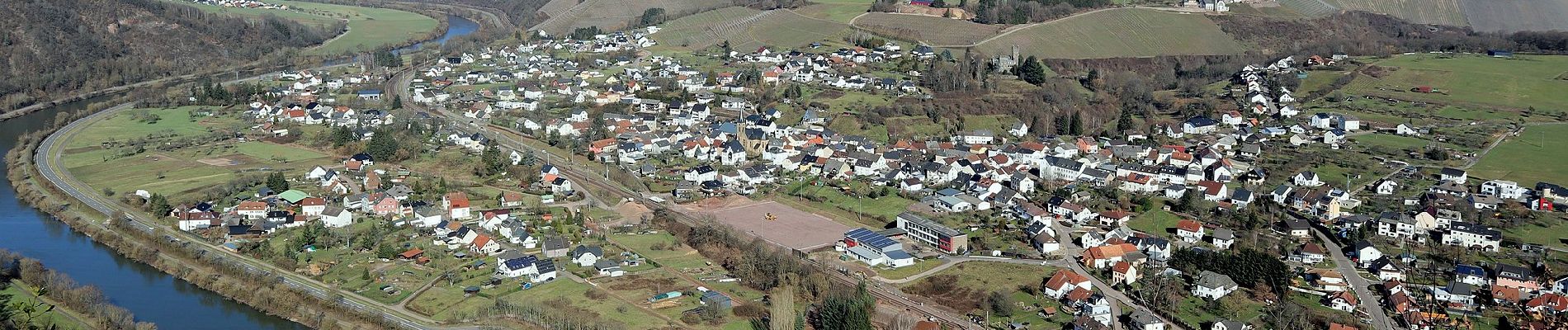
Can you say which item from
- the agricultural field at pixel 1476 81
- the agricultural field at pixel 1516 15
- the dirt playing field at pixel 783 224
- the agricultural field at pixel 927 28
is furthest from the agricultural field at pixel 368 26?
the agricultural field at pixel 1516 15

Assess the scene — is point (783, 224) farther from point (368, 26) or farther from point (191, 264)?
point (368, 26)

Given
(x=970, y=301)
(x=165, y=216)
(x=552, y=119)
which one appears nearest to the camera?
(x=970, y=301)

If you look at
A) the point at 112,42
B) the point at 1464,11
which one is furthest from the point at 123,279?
the point at 1464,11

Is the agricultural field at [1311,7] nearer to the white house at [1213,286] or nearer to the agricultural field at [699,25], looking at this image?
the agricultural field at [699,25]

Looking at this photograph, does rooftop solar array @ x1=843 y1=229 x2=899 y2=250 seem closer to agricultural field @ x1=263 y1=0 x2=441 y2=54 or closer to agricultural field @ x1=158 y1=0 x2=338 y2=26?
agricultural field @ x1=263 y1=0 x2=441 y2=54

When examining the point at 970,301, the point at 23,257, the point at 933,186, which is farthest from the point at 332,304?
the point at 933,186

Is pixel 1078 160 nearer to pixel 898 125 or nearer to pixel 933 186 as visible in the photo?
pixel 933 186

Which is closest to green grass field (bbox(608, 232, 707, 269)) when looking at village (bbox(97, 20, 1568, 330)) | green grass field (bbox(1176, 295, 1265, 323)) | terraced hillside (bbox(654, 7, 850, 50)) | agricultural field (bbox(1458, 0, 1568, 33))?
village (bbox(97, 20, 1568, 330))
